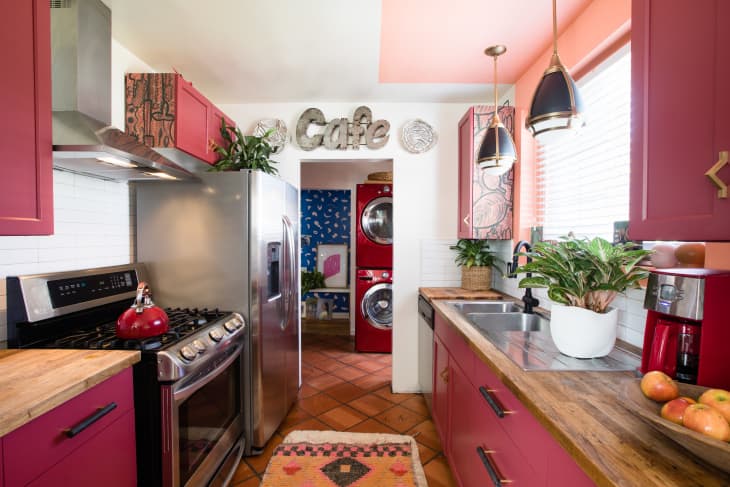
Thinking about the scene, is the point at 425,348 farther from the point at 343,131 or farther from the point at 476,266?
the point at 343,131

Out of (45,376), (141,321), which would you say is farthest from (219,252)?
(45,376)

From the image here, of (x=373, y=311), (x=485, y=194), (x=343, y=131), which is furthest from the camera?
(x=373, y=311)

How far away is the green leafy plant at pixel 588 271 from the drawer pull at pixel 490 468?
63 centimetres

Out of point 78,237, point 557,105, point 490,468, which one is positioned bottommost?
point 490,468

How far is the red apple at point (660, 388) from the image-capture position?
826mm

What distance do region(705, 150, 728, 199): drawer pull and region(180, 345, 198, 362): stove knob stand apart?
1.77m

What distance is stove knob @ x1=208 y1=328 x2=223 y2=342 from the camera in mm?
1718

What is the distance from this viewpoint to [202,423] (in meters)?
1.65

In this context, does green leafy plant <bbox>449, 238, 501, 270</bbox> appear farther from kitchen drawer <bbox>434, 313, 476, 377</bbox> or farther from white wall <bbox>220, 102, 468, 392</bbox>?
kitchen drawer <bbox>434, 313, 476, 377</bbox>

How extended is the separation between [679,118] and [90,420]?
185cm

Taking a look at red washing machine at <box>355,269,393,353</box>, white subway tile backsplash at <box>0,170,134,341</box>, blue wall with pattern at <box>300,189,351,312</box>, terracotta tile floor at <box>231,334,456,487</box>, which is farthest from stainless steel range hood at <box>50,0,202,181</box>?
blue wall with pattern at <box>300,189,351,312</box>

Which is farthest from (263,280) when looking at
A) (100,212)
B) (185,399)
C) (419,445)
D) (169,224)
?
(419,445)

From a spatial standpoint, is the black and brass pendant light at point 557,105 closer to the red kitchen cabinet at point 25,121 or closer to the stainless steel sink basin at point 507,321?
the stainless steel sink basin at point 507,321

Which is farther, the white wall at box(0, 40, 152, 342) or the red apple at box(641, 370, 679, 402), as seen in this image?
the white wall at box(0, 40, 152, 342)
